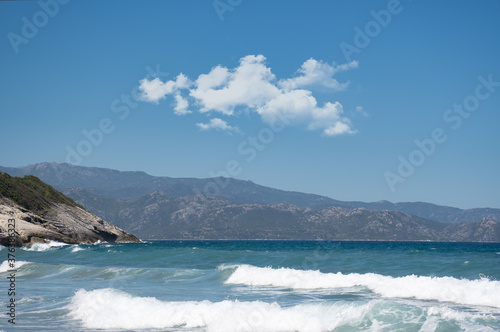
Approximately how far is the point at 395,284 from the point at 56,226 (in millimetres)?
81056

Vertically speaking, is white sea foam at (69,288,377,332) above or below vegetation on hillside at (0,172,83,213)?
below

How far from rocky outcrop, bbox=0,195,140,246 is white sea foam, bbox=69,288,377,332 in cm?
5764

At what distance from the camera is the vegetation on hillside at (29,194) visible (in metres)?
87.6

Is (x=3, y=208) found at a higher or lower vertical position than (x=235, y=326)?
higher

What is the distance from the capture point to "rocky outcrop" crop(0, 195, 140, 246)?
72688mm

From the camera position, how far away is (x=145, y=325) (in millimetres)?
16125

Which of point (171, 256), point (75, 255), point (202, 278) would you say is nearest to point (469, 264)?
point (202, 278)

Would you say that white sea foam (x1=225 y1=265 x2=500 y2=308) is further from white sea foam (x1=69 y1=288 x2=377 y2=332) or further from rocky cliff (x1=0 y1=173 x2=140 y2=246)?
rocky cliff (x1=0 y1=173 x2=140 y2=246)

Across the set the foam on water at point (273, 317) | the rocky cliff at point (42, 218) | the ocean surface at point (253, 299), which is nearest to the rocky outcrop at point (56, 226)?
the rocky cliff at point (42, 218)

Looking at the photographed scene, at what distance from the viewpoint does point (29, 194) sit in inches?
3684

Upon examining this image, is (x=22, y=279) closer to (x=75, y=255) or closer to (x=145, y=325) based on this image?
(x=145, y=325)

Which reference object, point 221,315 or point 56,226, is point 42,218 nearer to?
point 56,226

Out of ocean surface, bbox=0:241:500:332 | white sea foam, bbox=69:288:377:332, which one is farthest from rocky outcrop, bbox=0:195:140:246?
white sea foam, bbox=69:288:377:332

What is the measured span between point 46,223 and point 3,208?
41.5 ft
